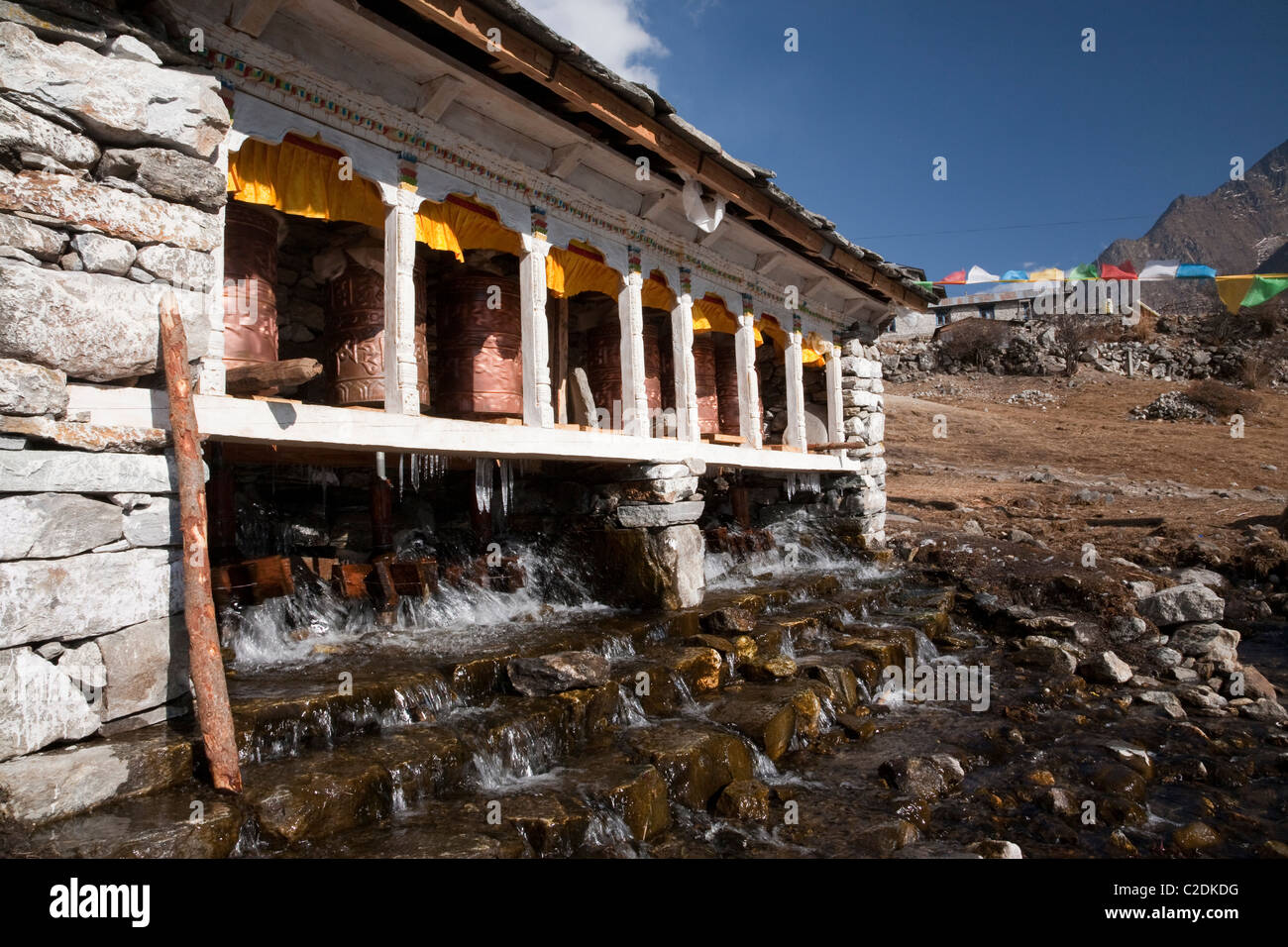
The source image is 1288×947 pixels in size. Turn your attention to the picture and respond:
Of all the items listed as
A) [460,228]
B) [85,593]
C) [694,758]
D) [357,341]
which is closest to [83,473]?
[85,593]

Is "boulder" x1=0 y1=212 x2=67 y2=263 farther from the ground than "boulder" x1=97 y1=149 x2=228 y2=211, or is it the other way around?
"boulder" x1=97 y1=149 x2=228 y2=211

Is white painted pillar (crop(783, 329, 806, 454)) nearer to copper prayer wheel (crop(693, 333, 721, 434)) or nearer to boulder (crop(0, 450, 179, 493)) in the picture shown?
copper prayer wheel (crop(693, 333, 721, 434))

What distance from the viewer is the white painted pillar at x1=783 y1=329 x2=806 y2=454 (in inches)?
454

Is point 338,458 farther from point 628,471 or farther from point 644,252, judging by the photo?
point 644,252

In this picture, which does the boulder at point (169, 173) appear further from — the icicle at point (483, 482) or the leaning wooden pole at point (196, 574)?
the icicle at point (483, 482)

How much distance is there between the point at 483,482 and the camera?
8.07m

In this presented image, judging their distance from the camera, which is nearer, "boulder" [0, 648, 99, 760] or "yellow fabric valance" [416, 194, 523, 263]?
"boulder" [0, 648, 99, 760]

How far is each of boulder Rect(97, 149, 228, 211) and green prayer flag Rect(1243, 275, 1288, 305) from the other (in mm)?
26245

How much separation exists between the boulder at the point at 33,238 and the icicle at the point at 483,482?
430 centimetres

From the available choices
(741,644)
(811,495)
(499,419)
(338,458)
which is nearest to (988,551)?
(811,495)

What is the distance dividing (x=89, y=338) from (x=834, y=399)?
1062cm

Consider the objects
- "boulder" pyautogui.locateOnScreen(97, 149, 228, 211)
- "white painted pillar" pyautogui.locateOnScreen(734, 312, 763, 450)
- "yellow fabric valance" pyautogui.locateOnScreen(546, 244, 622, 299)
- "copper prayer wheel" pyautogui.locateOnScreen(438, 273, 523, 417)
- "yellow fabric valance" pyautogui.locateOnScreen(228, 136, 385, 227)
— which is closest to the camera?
"boulder" pyautogui.locateOnScreen(97, 149, 228, 211)

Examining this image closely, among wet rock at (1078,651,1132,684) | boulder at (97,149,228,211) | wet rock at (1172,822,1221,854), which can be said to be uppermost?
boulder at (97,149,228,211)

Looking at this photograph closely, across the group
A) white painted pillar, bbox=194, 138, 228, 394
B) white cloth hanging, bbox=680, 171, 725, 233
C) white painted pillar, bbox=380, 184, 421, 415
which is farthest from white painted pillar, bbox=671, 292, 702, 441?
white painted pillar, bbox=194, 138, 228, 394
